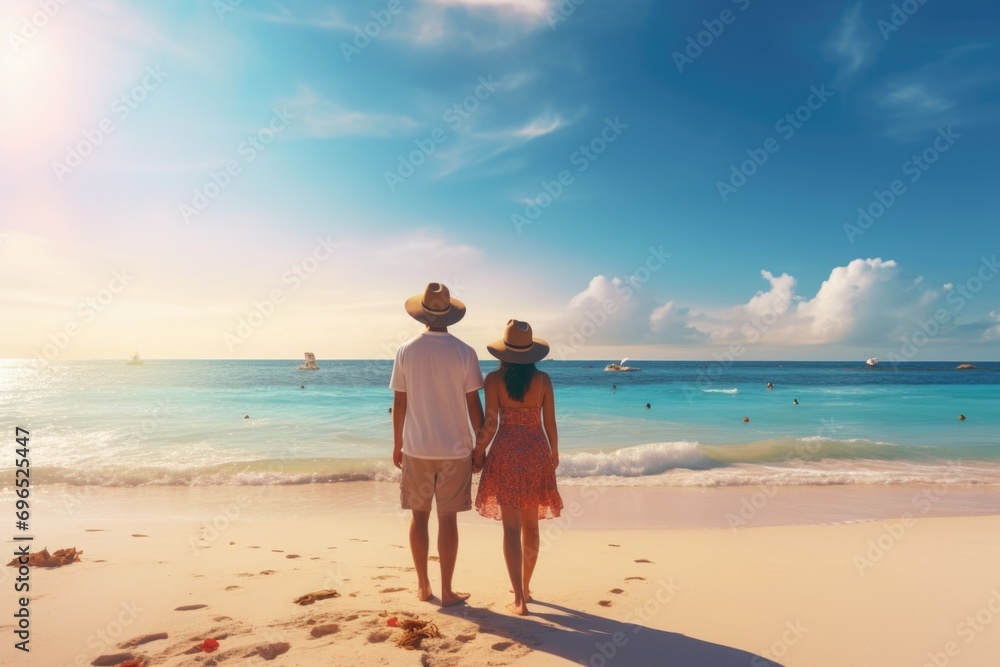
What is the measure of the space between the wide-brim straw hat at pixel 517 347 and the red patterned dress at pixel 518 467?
40 centimetres

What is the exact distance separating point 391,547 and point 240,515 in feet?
11.1

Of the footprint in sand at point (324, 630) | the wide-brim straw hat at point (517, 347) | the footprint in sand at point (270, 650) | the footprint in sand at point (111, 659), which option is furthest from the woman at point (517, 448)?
the footprint in sand at point (111, 659)

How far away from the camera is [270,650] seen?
360 centimetres

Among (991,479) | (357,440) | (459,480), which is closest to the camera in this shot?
(459,480)

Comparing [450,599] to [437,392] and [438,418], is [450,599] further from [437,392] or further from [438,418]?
[437,392]

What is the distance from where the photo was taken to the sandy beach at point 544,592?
3.70 m

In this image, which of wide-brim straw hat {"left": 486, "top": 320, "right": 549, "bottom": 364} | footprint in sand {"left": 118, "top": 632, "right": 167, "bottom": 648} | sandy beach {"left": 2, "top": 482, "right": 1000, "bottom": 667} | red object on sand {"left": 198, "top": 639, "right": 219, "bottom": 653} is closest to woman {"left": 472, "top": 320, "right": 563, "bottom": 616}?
wide-brim straw hat {"left": 486, "top": 320, "right": 549, "bottom": 364}

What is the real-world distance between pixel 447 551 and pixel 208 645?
1729mm

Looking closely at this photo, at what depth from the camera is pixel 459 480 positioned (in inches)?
167

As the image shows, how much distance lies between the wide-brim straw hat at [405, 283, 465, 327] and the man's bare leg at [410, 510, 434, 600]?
155cm

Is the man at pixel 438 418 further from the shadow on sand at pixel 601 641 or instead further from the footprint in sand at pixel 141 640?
the footprint in sand at pixel 141 640

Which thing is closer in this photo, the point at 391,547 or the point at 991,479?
the point at 391,547

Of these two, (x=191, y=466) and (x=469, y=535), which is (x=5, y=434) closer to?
(x=191, y=466)

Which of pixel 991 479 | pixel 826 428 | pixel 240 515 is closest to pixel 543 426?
pixel 240 515
